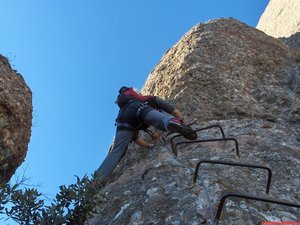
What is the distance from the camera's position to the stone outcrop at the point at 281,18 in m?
21.4

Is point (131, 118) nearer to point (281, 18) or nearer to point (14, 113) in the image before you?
point (14, 113)

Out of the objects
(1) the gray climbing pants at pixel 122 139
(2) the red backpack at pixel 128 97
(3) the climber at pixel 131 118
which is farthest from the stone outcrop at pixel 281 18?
(1) the gray climbing pants at pixel 122 139

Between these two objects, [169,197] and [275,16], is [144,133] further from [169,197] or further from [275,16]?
[275,16]

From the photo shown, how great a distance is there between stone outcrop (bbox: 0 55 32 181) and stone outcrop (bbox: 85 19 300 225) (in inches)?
104

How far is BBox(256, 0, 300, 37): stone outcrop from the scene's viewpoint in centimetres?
2139

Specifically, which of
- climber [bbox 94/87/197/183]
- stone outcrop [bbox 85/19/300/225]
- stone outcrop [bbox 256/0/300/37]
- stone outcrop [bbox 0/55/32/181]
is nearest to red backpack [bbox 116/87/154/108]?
climber [bbox 94/87/197/183]

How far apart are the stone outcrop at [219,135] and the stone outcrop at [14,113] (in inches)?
104

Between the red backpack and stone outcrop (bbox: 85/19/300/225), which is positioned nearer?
stone outcrop (bbox: 85/19/300/225)

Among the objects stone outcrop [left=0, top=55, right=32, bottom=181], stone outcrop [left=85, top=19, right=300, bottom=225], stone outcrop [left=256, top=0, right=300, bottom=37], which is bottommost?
stone outcrop [left=85, top=19, right=300, bottom=225]

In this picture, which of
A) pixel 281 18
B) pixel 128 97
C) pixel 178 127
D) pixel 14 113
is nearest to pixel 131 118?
pixel 128 97

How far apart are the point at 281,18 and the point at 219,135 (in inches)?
616

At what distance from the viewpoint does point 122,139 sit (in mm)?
10227

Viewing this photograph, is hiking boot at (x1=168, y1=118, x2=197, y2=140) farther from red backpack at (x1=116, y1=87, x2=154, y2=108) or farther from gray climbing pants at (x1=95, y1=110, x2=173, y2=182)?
red backpack at (x1=116, y1=87, x2=154, y2=108)

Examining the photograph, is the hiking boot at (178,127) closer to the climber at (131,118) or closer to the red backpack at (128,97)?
the climber at (131,118)
